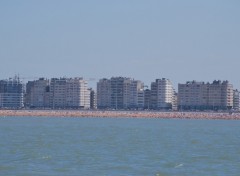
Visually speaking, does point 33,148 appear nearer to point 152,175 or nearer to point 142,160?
point 142,160

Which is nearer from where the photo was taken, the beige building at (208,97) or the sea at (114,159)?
the sea at (114,159)

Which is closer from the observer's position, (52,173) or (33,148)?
(52,173)

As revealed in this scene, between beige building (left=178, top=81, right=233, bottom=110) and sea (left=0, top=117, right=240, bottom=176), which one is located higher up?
beige building (left=178, top=81, right=233, bottom=110)

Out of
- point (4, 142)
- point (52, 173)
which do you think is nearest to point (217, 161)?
point (52, 173)

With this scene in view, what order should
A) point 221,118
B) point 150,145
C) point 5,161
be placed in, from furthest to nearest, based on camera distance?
point 221,118 → point 150,145 → point 5,161

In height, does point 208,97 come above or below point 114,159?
above

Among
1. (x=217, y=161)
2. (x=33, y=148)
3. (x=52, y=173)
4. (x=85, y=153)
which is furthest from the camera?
(x=33, y=148)

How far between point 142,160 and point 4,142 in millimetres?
15686

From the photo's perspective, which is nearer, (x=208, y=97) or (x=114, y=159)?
(x=114, y=159)

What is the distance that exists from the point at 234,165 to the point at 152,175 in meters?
6.90

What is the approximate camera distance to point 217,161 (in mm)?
37625

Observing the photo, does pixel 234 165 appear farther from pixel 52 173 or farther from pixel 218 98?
pixel 218 98

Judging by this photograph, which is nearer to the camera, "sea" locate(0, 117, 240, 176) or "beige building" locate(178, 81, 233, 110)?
"sea" locate(0, 117, 240, 176)

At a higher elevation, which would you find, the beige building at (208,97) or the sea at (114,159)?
the beige building at (208,97)
